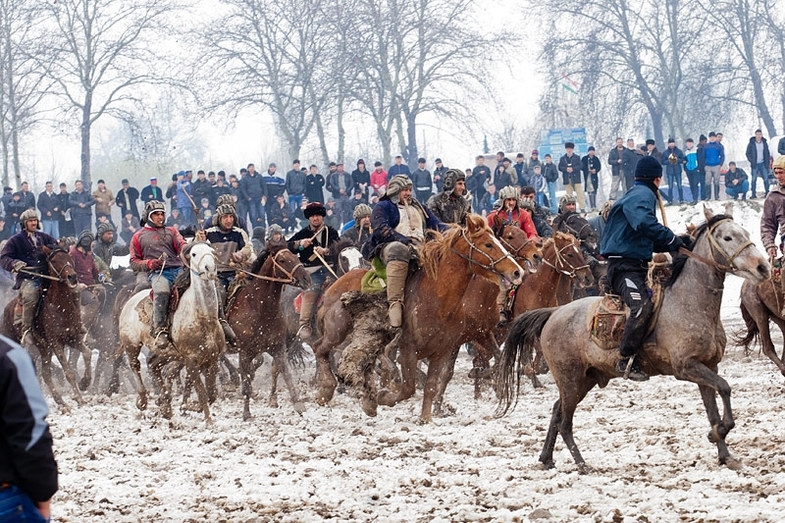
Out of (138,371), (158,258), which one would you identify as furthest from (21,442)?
(138,371)

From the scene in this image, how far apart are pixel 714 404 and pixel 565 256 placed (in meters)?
5.40

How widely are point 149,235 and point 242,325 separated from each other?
1.55 meters

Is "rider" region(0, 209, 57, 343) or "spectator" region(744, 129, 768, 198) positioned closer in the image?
"rider" region(0, 209, 57, 343)

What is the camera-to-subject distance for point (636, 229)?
8617mm

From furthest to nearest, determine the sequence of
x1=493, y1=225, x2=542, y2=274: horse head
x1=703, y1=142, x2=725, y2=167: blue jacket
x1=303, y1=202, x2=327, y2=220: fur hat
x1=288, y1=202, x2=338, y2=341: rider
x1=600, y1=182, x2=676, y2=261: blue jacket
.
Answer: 1. x1=703, y1=142, x2=725, y2=167: blue jacket
2. x1=303, y1=202, x2=327, y2=220: fur hat
3. x1=288, y1=202, x2=338, y2=341: rider
4. x1=493, y1=225, x2=542, y2=274: horse head
5. x1=600, y1=182, x2=676, y2=261: blue jacket

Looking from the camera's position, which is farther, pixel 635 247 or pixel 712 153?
pixel 712 153

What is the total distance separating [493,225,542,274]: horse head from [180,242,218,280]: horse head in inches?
133

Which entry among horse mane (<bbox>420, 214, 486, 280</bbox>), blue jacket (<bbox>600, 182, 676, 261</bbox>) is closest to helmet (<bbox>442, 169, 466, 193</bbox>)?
horse mane (<bbox>420, 214, 486, 280</bbox>)

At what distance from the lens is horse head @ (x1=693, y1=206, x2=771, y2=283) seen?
324 inches

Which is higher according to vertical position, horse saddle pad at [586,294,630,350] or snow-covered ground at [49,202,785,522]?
horse saddle pad at [586,294,630,350]

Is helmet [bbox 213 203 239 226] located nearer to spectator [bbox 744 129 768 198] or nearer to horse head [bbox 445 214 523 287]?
horse head [bbox 445 214 523 287]

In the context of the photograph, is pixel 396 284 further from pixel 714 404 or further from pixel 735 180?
pixel 735 180

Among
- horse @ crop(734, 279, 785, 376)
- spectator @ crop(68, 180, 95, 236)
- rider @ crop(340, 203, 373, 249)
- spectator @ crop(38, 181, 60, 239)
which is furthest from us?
spectator @ crop(68, 180, 95, 236)

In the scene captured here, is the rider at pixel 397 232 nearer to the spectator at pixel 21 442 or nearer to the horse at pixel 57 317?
the horse at pixel 57 317
